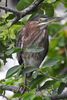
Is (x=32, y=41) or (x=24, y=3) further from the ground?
(x=24, y=3)

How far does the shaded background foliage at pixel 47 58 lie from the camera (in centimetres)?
27

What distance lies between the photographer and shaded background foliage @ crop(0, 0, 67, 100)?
272mm

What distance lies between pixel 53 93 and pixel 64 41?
0.48m

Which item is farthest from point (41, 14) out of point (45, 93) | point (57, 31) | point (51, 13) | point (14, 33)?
point (57, 31)

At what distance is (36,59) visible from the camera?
3.24 feet

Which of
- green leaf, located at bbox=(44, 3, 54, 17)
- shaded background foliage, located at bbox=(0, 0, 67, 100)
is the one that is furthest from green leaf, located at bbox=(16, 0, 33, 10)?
green leaf, located at bbox=(44, 3, 54, 17)

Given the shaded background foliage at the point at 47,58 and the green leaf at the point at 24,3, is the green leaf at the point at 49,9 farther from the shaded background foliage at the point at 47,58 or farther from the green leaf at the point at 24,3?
the green leaf at the point at 24,3

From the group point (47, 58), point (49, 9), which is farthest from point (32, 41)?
point (47, 58)

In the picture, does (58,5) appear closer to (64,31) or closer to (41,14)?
(41,14)

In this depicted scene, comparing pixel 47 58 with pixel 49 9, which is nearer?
pixel 47 58

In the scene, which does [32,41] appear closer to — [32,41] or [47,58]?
[32,41]

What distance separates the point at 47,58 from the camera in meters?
0.32

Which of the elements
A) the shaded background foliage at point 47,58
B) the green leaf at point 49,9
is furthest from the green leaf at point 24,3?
the green leaf at point 49,9

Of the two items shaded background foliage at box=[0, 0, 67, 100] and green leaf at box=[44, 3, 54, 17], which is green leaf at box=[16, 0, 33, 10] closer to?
shaded background foliage at box=[0, 0, 67, 100]
